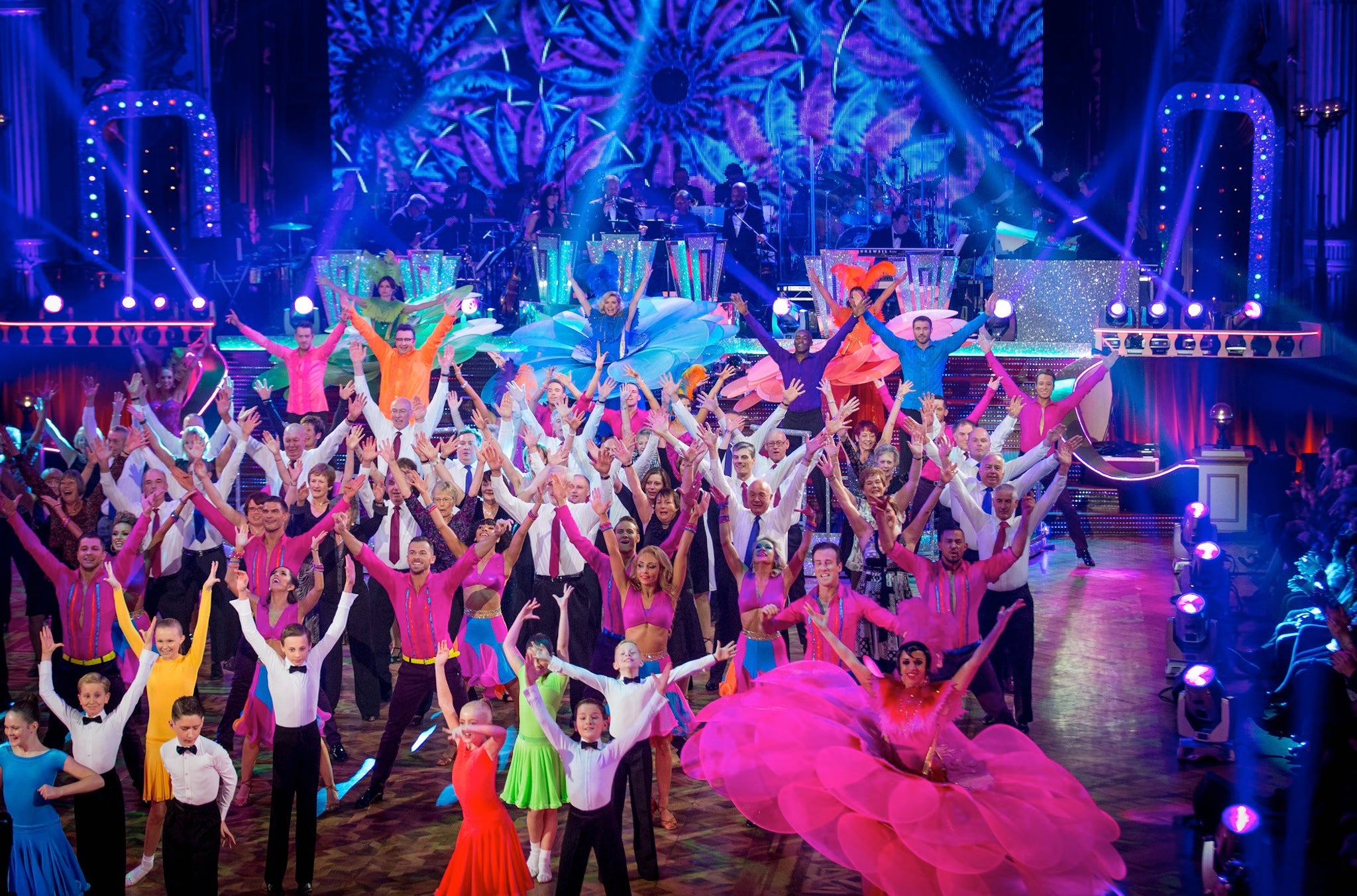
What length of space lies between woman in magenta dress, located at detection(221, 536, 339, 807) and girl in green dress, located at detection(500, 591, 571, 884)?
1059mm

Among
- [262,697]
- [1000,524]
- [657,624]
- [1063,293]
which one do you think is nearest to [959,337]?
[1000,524]

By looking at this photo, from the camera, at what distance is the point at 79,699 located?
6.52 m

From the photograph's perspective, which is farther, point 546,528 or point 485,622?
point 546,528

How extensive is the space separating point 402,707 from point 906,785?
2.59 meters

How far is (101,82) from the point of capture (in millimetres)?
15766

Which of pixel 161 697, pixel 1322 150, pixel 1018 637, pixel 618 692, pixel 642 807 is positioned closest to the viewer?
pixel 618 692

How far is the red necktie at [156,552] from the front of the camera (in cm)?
775

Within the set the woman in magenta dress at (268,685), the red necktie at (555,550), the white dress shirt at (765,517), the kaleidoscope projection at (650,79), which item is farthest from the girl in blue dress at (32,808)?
the kaleidoscope projection at (650,79)

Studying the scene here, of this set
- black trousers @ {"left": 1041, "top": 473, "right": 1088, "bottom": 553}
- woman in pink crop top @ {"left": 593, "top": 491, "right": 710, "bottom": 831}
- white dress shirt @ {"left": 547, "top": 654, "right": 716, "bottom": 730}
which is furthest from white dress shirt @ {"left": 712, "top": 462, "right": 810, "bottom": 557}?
black trousers @ {"left": 1041, "top": 473, "right": 1088, "bottom": 553}

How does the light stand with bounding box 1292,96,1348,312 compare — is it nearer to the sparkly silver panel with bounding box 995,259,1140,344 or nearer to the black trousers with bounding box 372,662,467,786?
the sparkly silver panel with bounding box 995,259,1140,344

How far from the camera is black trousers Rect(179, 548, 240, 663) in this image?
8.06m

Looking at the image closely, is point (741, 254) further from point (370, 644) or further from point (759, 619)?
point (759, 619)

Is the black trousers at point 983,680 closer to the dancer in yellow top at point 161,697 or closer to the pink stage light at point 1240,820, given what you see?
the pink stage light at point 1240,820

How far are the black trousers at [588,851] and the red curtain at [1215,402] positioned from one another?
858 centimetres
